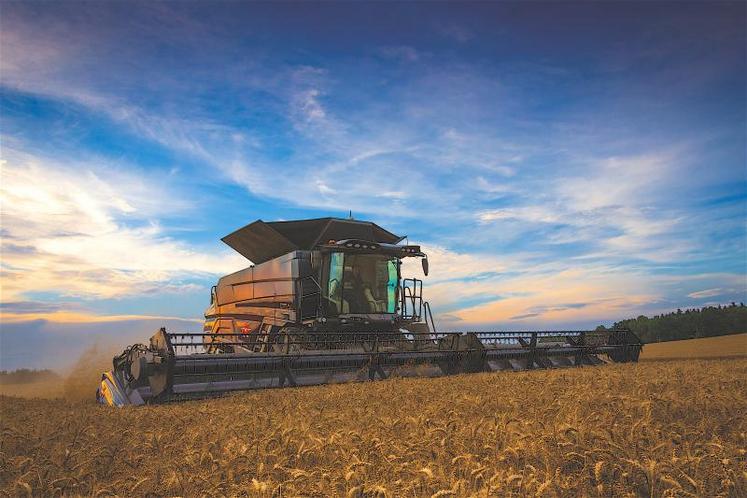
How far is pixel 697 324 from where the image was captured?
31375 millimetres

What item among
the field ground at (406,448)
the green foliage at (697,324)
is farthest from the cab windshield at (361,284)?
the green foliage at (697,324)

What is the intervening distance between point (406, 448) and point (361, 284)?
9.76m

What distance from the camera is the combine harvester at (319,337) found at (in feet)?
28.1

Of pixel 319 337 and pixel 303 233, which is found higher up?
pixel 303 233

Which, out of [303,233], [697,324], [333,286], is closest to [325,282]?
[333,286]

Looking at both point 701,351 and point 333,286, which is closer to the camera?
A: point 333,286

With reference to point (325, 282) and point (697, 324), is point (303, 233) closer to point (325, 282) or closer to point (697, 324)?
point (325, 282)

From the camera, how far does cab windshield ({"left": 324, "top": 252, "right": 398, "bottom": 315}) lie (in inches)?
504

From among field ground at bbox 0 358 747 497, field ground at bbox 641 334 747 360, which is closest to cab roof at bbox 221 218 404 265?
field ground at bbox 0 358 747 497

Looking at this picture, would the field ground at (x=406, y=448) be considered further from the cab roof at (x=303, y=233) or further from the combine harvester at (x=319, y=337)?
the cab roof at (x=303, y=233)

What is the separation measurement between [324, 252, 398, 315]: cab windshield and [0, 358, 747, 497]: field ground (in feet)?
21.0

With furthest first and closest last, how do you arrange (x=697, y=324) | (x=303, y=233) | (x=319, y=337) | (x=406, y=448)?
1. (x=697, y=324)
2. (x=303, y=233)
3. (x=319, y=337)
4. (x=406, y=448)

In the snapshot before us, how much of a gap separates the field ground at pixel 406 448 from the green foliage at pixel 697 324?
93.4 feet

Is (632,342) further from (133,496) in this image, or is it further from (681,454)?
(133,496)
